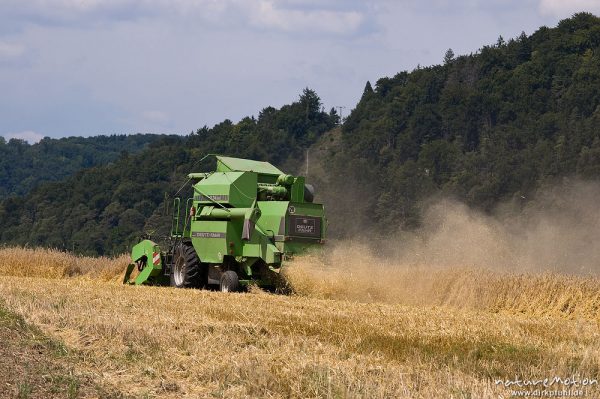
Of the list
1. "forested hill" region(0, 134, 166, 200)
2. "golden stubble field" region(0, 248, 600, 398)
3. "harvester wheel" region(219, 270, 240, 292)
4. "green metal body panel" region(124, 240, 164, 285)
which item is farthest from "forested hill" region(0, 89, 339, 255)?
"forested hill" region(0, 134, 166, 200)

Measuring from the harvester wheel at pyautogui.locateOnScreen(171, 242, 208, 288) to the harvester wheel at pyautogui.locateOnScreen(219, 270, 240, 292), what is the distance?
125cm

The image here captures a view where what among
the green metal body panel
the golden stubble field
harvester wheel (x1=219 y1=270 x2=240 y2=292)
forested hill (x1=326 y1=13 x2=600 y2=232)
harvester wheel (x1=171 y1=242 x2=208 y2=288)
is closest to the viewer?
the golden stubble field

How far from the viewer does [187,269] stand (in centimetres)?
1931

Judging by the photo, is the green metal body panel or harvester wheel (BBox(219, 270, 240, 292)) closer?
harvester wheel (BBox(219, 270, 240, 292))

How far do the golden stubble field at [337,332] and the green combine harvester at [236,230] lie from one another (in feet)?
2.02

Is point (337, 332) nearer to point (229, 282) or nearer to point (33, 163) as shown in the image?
point (229, 282)

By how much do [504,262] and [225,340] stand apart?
409 inches

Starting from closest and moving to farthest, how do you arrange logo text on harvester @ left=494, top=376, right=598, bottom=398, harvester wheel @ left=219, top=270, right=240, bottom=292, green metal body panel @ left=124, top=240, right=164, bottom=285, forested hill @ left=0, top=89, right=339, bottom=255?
logo text on harvester @ left=494, top=376, right=598, bottom=398
harvester wheel @ left=219, top=270, right=240, bottom=292
green metal body panel @ left=124, top=240, right=164, bottom=285
forested hill @ left=0, top=89, right=339, bottom=255

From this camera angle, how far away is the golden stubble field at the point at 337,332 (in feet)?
26.1

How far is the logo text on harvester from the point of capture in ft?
24.2

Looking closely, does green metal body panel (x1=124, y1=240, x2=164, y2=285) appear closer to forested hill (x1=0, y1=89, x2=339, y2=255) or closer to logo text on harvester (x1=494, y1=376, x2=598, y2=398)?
logo text on harvester (x1=494, y1=376, x2=598, y2=398)

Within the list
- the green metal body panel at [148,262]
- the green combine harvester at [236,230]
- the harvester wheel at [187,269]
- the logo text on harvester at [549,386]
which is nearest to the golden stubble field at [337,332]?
the logo text on harvester at [549,386]

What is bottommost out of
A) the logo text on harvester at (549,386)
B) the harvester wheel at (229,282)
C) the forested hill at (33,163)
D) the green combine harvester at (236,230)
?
the harvester wheel at (229,282)

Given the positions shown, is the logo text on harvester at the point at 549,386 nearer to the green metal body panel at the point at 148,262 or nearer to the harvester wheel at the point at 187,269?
the harvester wheel at the point at 187,269
